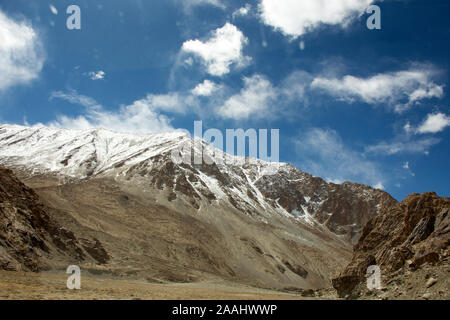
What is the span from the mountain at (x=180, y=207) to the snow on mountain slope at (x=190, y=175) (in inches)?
22.3

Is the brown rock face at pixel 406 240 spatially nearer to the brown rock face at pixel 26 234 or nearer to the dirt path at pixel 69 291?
the dirt path at pixel 69 291

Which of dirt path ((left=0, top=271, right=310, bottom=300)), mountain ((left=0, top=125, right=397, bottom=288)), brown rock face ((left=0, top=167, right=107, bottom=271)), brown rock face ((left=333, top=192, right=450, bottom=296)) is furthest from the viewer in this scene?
mountain ((left=0, top=125, right=397, bottom=288))

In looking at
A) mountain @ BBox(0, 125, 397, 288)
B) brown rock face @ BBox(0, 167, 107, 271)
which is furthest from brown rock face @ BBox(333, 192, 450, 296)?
mountain @ BBox(0, 125, 397, 288)

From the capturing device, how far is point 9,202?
3088cm

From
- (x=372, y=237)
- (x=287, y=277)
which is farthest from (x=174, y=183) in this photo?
(x=372, y=237)

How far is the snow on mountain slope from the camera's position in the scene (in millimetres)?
109562

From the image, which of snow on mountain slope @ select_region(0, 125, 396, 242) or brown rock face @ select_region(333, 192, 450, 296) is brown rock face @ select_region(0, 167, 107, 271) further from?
snow on mountain slope @ select_region(0, 125, 396, 242)

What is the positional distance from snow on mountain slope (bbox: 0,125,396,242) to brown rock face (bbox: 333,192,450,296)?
259 feet

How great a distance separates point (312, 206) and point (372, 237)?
519ft

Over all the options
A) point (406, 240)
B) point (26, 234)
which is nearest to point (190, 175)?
point (26, 234)

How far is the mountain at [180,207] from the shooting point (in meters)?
59.8

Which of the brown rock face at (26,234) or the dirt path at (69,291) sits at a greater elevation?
the brown rock face at (26,234)

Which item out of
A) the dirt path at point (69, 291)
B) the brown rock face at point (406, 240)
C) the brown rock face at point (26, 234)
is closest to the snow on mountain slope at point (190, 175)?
the brown rock face at point (26, 234)
